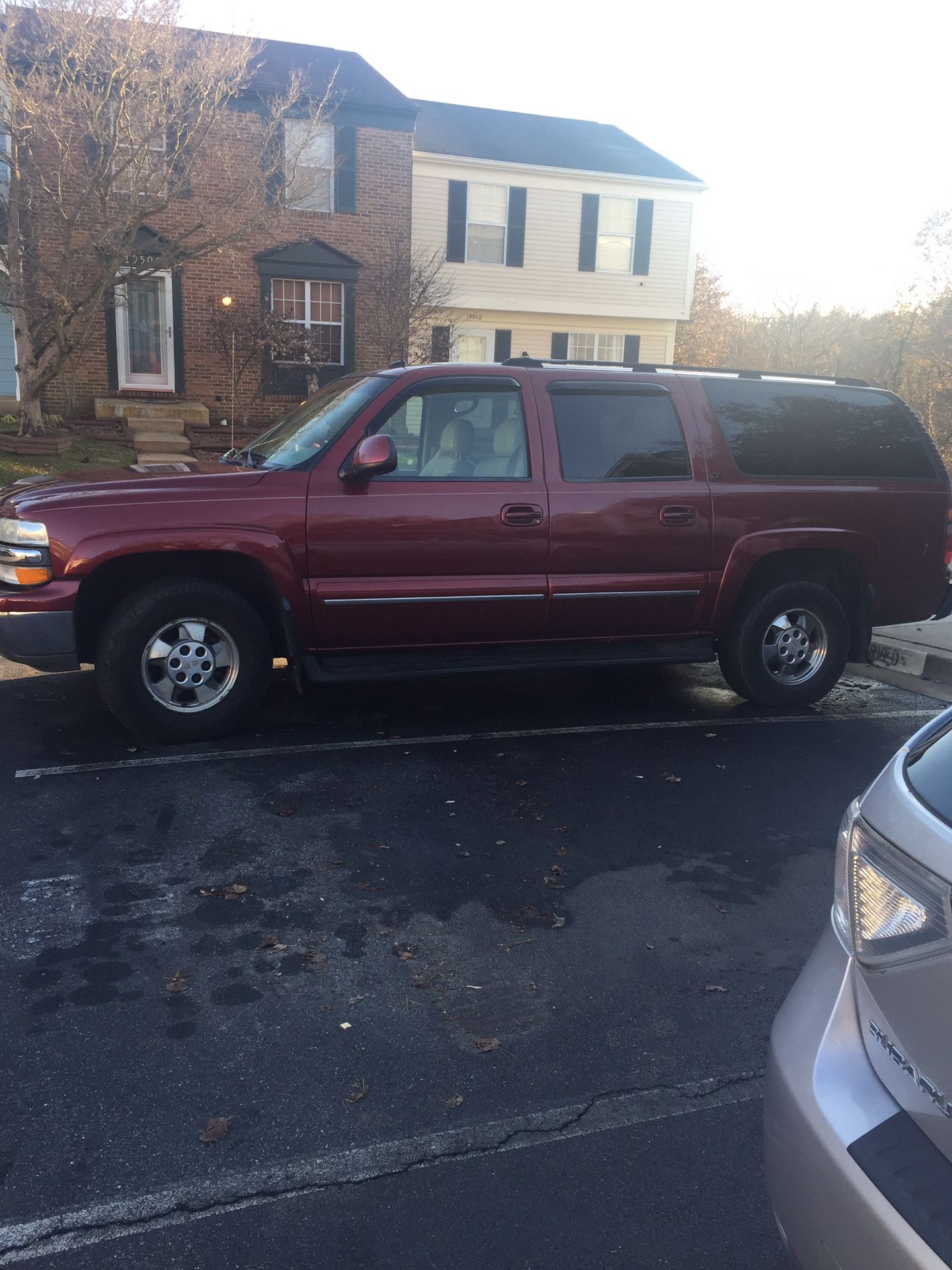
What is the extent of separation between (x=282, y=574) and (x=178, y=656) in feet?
2.35

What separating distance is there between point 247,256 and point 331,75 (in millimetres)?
4740

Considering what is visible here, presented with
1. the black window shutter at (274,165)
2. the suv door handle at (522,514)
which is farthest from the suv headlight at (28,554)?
the black window shutter at (274,165)

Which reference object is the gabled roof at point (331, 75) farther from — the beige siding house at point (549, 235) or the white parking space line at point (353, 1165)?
the white parking space line at point (353, 1165)

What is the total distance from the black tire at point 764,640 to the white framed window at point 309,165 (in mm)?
13029

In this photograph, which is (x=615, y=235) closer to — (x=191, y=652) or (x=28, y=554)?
(x=191, y=652)

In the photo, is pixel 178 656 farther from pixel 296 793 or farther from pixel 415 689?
pixel 415 689

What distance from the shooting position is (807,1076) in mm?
1899

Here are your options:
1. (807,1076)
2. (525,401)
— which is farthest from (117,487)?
(807,1076)

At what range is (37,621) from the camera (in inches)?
202

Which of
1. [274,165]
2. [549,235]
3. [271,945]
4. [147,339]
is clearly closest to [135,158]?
[274,165]

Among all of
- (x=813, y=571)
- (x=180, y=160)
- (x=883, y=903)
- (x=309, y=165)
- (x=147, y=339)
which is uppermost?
(x=309, y=165)

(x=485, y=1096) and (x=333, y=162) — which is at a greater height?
(x=333, y=162)

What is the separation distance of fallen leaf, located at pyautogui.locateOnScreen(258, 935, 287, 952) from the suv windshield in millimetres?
2816

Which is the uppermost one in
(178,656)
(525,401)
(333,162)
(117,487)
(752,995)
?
(333,162)
